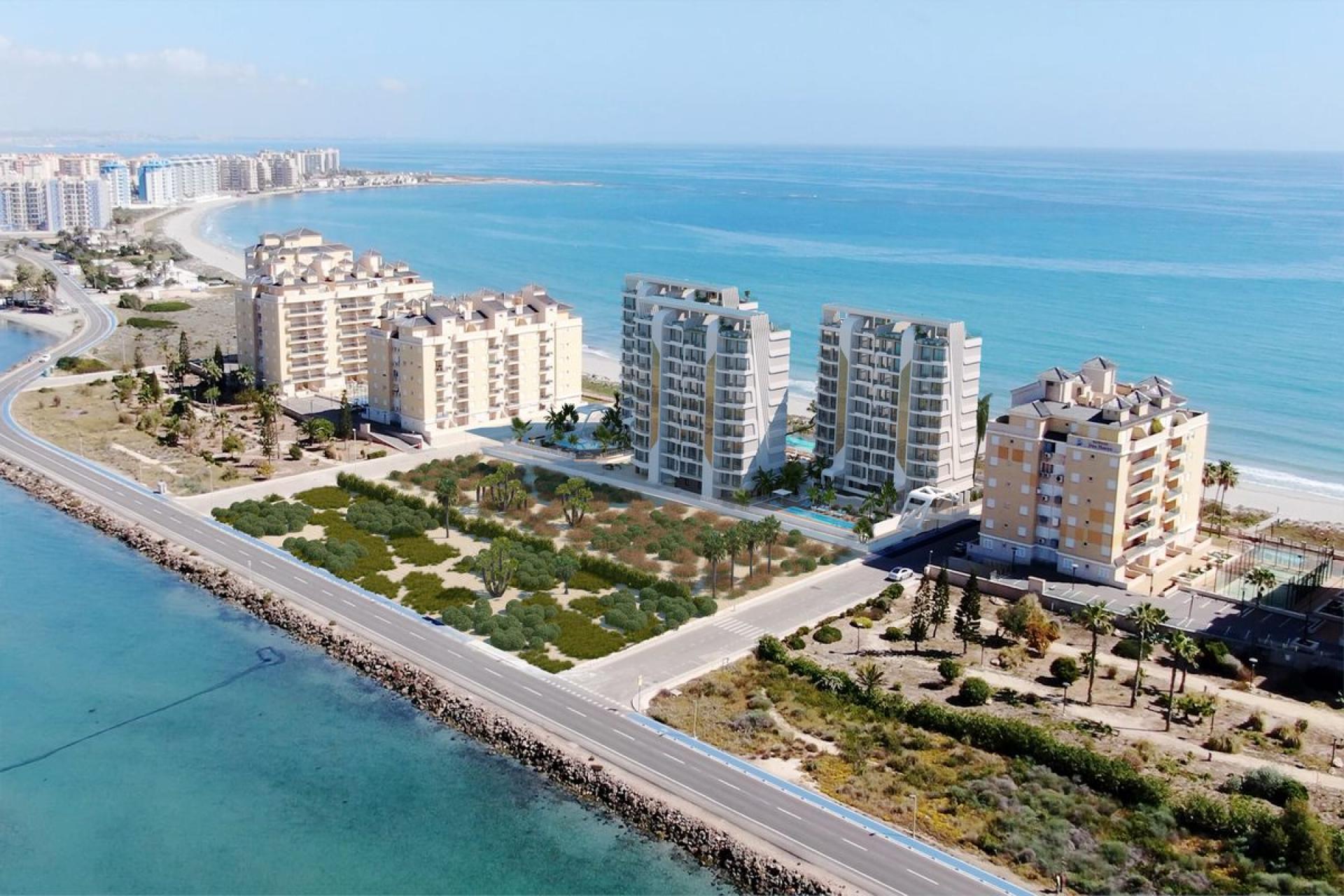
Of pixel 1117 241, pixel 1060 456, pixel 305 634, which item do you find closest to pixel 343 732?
pixel 305 634

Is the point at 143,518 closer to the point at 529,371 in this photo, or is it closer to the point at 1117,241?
the point at 529,371

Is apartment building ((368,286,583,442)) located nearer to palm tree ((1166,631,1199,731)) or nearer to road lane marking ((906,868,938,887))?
palm tree ((1166,631,1199,731))

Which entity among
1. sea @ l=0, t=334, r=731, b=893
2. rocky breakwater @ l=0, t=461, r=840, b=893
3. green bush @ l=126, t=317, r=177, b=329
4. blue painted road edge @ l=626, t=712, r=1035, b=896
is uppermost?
green bush @ l=126, t=317, r=177, b=329

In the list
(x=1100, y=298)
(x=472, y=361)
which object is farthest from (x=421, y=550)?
(x=1100, y=298)

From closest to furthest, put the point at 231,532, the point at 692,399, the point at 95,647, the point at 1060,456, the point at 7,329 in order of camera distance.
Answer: the point at 95,647
the point at 1060,456
the point at 231,532
the point at 692,399
the point at 7,329

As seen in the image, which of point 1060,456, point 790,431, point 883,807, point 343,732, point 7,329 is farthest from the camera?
point 7,329

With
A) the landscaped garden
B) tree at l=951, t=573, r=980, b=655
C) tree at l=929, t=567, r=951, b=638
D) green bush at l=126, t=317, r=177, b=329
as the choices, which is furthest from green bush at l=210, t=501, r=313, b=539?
green bush at l=126, t=317, r=177, b=329
